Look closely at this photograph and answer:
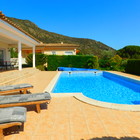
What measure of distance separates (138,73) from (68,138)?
14.8 m

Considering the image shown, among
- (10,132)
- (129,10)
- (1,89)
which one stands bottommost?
(10,132)

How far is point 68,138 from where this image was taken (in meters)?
2.75

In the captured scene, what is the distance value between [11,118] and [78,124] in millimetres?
1774

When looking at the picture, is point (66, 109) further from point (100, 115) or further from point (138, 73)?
point (138, 73)

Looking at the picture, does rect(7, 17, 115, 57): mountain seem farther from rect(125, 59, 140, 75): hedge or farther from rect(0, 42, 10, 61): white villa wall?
rect(0, 42, 10, 61): white villa wall

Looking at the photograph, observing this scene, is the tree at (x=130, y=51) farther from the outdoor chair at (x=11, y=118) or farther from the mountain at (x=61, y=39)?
the outdoor chair at (x=11, y=118)

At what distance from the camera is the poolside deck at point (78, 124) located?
9.22ft

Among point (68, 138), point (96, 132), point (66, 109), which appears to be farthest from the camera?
point (66, 109)

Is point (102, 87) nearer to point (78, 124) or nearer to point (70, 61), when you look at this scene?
point (78, 124)

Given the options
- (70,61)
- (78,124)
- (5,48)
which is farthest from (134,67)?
(5,48)

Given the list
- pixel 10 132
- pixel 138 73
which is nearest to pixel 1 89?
pixel 10 132

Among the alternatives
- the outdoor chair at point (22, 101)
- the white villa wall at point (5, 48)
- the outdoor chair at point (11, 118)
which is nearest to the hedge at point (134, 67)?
the outdoor chair at point (22, 101)

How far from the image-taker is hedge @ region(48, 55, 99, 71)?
65.8 feet

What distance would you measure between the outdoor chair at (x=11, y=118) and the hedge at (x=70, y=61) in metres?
17.2
